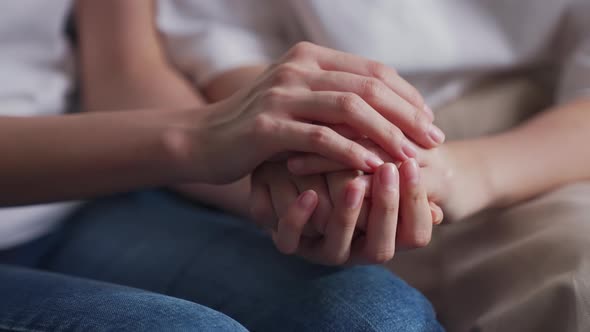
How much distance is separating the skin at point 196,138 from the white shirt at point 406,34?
191mm

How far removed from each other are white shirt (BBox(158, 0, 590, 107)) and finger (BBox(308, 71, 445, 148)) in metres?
0.23

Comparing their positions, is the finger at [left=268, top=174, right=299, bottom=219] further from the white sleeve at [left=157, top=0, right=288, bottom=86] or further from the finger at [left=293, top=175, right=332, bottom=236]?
the white sleeve at [left=157, top=0, right=288, bottom=86]

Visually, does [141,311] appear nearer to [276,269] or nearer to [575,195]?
[276,269]

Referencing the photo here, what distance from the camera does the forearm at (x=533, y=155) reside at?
65 centimetres

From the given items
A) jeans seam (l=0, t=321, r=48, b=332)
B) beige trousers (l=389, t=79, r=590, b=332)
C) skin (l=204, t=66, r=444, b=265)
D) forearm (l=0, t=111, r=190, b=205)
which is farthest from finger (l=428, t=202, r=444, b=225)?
jeans seam (l=0, t=321, r=48, b=332)

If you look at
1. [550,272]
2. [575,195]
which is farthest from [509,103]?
Result: [550,272]

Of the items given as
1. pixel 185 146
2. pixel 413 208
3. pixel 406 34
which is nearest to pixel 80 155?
pixel 185 146

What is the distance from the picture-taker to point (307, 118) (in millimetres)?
551

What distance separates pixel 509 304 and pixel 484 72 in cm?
36

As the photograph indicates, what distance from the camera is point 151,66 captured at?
78cm

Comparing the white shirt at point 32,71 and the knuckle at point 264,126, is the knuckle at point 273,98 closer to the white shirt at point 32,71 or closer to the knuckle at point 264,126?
the knuckle at point 264,126

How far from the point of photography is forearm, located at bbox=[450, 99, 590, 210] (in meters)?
0.65

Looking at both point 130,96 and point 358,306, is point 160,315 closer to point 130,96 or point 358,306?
point 358,306

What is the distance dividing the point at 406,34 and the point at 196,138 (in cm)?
33
